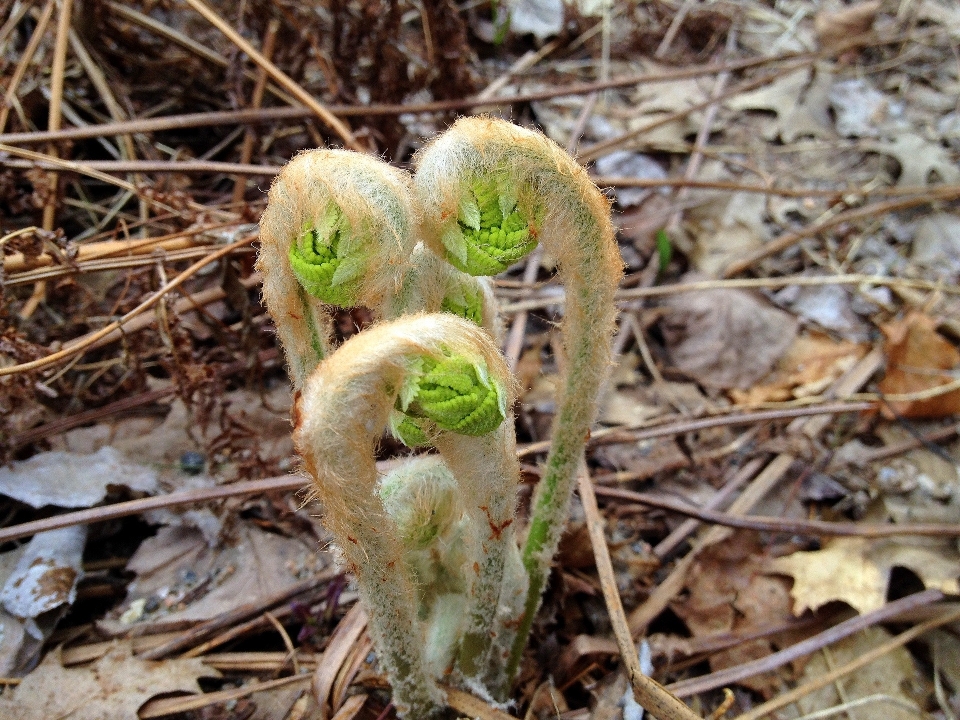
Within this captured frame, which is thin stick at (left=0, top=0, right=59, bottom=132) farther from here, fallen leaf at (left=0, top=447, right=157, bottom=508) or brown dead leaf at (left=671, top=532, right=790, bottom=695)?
brown dead leaf at (left=671, top=532, right=790, bottom=695)

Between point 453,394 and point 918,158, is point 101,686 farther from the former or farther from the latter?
point 918,158

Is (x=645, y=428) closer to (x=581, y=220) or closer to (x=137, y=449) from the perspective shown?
(x=581, y=220)

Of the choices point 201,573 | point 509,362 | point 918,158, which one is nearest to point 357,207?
point 509,362

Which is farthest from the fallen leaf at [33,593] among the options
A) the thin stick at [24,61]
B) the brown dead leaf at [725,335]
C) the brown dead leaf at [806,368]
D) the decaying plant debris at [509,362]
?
the brown dead leaf at [806,368]

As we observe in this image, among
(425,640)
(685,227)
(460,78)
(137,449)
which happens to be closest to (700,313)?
(685,227)

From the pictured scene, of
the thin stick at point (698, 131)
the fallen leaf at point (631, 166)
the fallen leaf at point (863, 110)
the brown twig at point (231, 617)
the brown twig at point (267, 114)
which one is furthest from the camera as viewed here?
the fallen leaf at point (863, 110)

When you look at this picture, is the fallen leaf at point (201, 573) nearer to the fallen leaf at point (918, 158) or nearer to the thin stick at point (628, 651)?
the thin stick at point (628, 651)

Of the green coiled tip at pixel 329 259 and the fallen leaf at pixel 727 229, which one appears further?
the fallen leaf at pixel 727 229
